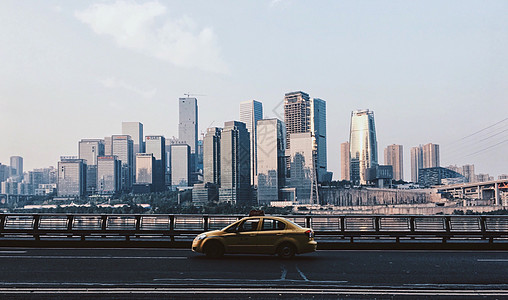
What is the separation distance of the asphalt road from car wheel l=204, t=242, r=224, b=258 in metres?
0.26

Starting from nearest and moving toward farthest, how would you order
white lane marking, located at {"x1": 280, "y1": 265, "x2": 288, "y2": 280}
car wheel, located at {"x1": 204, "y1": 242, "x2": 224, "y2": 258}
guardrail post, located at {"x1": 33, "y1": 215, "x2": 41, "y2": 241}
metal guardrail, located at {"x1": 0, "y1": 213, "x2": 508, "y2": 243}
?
white lane marking, located at {"x1": 280, "y1": 265, "x2": 288, "y2": 280} → car wheel, located at {"x1": 204, "y1": 242, "x2": 224, "y2": 258} → metal guardrail, located at {"x1": 0, "y1": 213, "x2": 508, "y2": 243} → guardrail post, located at {"x1": 33, "y1": 215, "x2": 41, "y2": 241}

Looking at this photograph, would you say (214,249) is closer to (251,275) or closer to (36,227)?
(251,275)

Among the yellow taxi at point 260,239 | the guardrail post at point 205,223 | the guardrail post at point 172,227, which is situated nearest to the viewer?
the yellow taxi at point 260,239

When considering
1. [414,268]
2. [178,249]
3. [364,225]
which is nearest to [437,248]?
[364,225]

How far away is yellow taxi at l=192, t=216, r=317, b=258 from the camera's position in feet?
55.3

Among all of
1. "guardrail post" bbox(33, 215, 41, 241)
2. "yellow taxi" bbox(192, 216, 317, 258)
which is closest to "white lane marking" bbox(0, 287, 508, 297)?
"yellow taxi" bbox(192, 216, 317, 258)

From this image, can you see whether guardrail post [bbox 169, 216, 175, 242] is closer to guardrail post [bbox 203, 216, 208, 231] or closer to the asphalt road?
guardrail post [bbox 203, 216, 208, 231]

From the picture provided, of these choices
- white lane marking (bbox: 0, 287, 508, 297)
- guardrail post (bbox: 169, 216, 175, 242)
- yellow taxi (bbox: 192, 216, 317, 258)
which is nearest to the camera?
white lane marking (bbox: 0, 287, 508, 297)

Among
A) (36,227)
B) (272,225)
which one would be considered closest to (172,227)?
(36,227)

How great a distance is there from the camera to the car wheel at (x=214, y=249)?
671 inches

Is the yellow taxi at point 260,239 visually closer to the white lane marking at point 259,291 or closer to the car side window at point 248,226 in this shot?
the car side window at point 248,226

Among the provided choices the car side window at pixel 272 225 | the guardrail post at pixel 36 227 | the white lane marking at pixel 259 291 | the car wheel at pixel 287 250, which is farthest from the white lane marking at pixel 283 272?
the guardrail post at pixel 36 227

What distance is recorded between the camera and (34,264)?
1533 centimetres

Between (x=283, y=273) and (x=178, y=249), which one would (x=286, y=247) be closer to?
(x=283, y=273)
